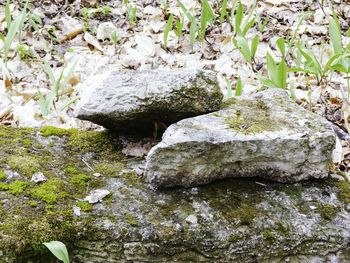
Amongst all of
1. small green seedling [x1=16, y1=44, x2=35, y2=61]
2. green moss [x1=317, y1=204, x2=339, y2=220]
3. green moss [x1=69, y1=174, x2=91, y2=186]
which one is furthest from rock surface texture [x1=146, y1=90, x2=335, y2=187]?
small green seedling [x1=16, y1=44, x2=35, y2=61]

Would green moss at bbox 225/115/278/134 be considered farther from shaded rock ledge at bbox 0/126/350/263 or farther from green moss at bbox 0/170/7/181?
green moss at bbox 0/170/7/181

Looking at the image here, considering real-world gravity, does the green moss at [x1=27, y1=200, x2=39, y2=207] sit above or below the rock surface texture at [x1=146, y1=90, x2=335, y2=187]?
below

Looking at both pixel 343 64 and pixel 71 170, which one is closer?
pixel 71 170

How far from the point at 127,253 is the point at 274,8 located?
3.30 m

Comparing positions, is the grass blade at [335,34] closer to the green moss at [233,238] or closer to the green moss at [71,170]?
the green moss at [233,238]

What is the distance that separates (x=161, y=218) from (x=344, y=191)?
2.72ft

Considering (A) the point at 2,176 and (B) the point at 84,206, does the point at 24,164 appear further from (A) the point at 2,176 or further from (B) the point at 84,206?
(B) the point at 84,206

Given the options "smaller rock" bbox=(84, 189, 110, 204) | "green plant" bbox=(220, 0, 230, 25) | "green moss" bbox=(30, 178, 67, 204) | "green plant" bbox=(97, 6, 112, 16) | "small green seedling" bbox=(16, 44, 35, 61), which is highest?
"green plant" bbox=(220, 0, 230, 25)

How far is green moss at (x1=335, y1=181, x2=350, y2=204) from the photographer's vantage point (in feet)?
6.30

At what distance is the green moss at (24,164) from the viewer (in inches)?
74.1

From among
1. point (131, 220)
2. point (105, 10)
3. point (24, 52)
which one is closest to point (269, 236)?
point (131, 220)

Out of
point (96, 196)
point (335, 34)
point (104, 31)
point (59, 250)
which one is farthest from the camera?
point (104, 31)

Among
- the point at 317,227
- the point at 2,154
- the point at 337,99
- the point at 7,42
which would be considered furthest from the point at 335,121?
the point at 7,42

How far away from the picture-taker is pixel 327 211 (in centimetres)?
185
